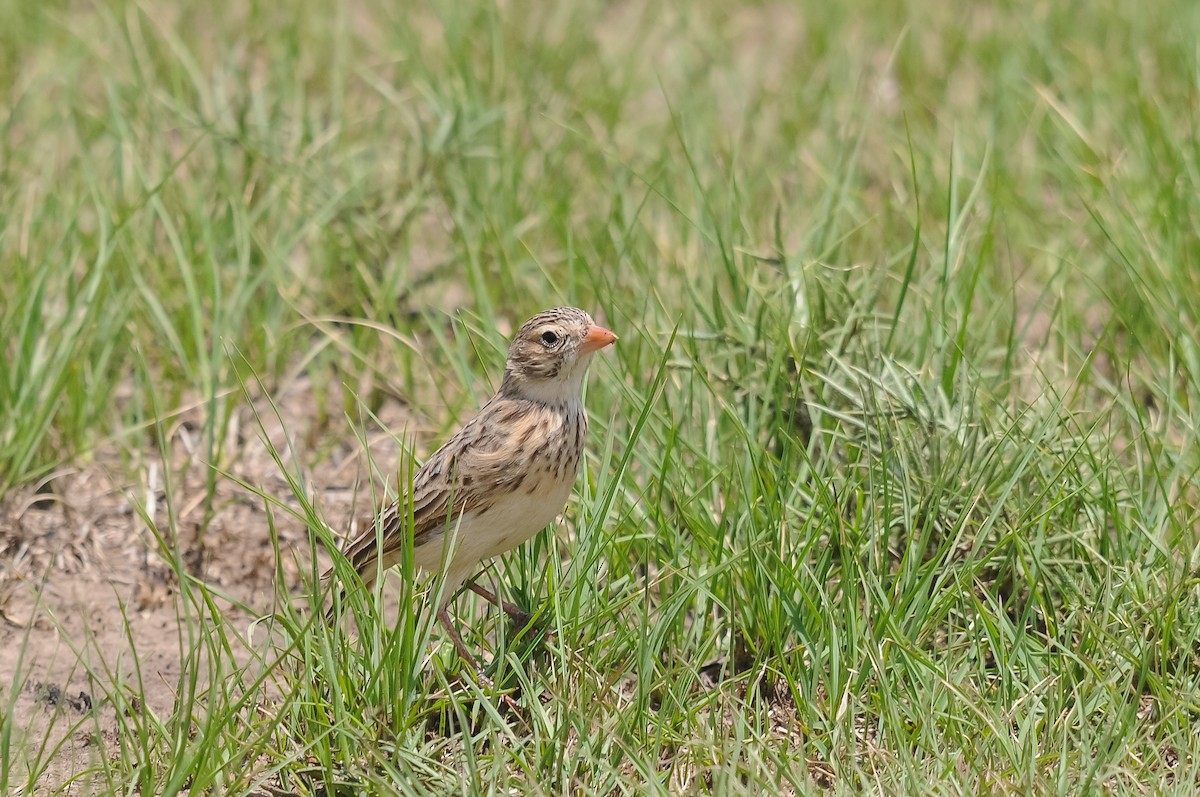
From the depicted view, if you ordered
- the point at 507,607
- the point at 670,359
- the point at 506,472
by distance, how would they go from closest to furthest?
the point at 506,472 → the point at 507,607 → the point at 670,359

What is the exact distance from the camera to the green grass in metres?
3.63

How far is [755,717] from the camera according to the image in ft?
12.5

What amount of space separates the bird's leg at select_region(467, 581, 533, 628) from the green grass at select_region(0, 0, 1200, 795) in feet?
0.16

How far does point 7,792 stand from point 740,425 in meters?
1.94

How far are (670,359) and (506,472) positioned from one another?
0.97 m

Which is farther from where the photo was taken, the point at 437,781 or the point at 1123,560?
the point at 1123,560

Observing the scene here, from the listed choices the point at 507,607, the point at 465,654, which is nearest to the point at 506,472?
the point at 507,607

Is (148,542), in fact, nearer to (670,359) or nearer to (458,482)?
(458,482)

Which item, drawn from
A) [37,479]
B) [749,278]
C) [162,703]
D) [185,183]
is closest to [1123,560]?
[749,278]

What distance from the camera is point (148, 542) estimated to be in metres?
4.91

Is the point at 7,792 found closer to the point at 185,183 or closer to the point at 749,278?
the point at 749,278

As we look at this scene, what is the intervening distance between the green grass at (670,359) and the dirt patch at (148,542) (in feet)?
0.15

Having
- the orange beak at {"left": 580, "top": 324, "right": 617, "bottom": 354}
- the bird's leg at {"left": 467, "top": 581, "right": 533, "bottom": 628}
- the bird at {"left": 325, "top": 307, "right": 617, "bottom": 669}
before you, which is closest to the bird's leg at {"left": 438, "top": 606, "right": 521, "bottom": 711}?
the bird at {"left": 325, "top": 307, "right": 617, "bottom": 669}

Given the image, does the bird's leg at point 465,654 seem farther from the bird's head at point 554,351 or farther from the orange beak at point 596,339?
the orange beak at point 596,339
